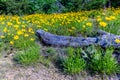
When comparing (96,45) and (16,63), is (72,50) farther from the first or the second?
(16,63)

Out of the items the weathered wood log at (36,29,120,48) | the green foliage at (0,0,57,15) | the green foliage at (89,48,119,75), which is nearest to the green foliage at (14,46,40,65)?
the weathered wood log at (36,29,120,48)

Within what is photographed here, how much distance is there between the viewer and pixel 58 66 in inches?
213

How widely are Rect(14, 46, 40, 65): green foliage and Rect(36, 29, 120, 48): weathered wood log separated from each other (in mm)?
499

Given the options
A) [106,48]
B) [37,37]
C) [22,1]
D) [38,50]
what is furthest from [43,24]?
[22,1]

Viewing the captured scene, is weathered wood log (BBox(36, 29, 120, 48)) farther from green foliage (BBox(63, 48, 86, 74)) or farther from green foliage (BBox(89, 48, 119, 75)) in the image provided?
green foliage (BBox(63, 48, 86, 74))

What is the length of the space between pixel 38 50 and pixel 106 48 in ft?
4.33

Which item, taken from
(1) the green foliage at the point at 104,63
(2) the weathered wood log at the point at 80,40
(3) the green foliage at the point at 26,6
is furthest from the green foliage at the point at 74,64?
(3) the green foliage at the point at 26,6

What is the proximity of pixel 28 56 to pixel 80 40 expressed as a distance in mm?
1086

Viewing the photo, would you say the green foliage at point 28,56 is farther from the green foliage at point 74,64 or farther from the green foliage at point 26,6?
the green foliage at point 26,6

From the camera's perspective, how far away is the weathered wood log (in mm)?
5457

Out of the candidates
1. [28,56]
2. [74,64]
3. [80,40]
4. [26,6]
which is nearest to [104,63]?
[74,64]

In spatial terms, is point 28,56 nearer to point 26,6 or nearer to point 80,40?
point 80,40

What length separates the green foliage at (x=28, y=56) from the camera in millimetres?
5312

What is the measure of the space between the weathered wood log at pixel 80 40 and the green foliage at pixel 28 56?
50 centimetres
